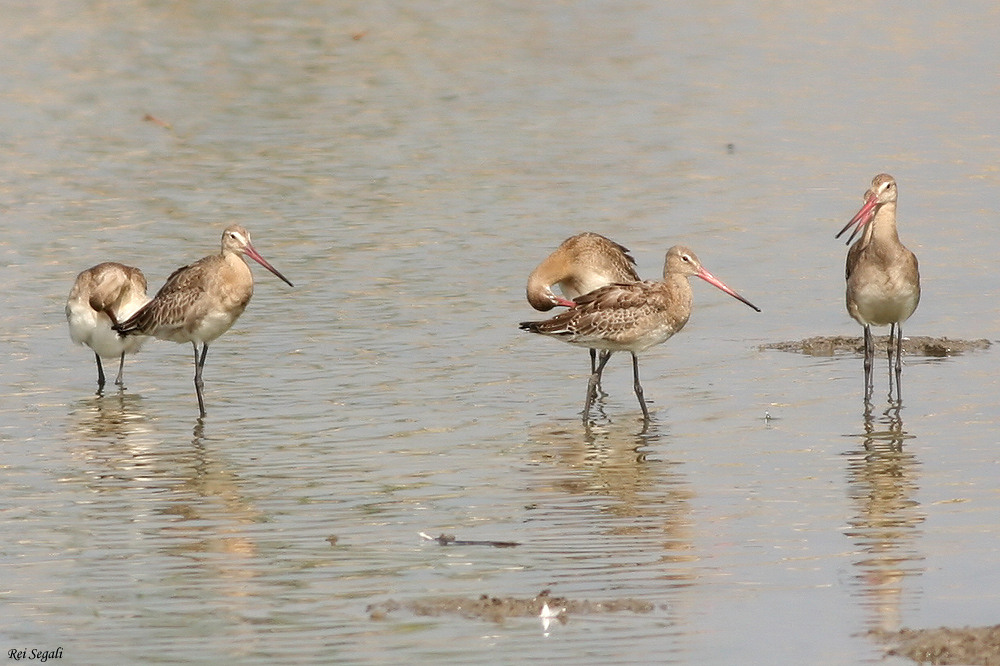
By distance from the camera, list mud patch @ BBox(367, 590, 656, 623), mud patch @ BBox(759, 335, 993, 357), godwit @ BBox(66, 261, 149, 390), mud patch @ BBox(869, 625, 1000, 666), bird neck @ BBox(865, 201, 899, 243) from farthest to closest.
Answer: mud patch @ BBox(759, 335, 993, 357) < godwit @ BBox(66, 261, 149, 390) < bird neck @ BBox(865, 201, 899, 243) < mud patch @ BBox(367, 590, 656, 623) < mud patch @ BBox(869, 625, 1000, 666)

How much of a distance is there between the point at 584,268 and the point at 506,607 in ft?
20.3

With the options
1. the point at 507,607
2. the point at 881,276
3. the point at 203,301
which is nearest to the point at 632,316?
the point at 881,276

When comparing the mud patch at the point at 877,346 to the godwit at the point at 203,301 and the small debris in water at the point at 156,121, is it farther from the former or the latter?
the small debris in water at the point at 156,121

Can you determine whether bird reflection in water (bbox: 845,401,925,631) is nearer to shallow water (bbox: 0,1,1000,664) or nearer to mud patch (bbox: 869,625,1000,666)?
shallow water (bbox: 0,1,1000,664)

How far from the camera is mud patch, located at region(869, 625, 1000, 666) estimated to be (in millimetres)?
6855

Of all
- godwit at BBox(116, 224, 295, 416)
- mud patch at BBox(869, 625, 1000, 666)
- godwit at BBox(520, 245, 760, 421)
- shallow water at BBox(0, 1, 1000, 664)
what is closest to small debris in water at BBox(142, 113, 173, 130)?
shallow water at BBox(0, 1, 1000, 664)

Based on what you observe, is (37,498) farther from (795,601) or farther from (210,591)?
(795,601)

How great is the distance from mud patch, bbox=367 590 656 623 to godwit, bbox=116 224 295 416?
4.80 meters

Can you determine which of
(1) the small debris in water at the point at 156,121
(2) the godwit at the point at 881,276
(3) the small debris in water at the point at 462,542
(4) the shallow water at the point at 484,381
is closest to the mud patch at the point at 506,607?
(4) the shallow water at the point at 484,381

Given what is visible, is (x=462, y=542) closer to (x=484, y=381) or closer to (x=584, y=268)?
(x=484, y=381)

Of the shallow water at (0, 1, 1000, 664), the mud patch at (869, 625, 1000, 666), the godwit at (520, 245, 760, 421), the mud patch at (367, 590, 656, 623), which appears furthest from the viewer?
the godwit at (520, 245, 760, 421)

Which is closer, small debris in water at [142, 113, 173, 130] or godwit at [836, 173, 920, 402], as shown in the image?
godwit at [836, 173, 920, 402]

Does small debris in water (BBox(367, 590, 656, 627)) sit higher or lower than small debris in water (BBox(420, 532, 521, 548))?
higher

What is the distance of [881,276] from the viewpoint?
1228cm
